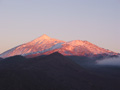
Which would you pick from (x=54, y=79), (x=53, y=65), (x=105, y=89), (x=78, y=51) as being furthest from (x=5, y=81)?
(x=78, y=51)

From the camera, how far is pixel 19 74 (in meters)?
55.1

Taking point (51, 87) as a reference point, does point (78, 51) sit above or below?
above

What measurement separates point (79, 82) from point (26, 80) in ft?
58.2

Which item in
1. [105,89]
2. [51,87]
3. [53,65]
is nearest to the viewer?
[51,87]

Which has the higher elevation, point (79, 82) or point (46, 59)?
point (46, 59)

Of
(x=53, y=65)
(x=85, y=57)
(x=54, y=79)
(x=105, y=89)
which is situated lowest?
(x=105, y=89)

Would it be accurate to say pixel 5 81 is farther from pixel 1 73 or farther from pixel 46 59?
pixel 46 59

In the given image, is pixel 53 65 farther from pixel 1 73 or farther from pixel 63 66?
pixel 1 73

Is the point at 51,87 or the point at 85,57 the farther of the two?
the point at 85,57

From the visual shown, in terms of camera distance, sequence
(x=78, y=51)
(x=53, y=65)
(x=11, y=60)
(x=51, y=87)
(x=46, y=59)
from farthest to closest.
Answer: (x=78, y=51)
(x=11, y=60)
(x=46, y=59)
(x=53, y=65)
(x=51, y=87)

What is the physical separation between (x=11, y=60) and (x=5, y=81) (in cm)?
5739

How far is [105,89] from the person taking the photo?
61.2 meters

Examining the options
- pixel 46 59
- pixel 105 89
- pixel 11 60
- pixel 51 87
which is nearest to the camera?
pixel 51 87

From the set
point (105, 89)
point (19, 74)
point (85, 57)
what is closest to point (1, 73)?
point (19, 74)
